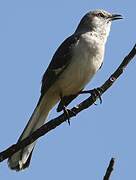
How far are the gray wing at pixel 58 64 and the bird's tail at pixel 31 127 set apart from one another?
0.16 m

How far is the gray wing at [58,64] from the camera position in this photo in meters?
7.25

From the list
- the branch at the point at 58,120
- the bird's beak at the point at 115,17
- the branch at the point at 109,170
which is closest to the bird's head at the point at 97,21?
the bird's beak at the point at 115,17

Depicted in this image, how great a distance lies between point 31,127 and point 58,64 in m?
1.45

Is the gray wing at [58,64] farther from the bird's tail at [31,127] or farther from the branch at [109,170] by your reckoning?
the branch at [109,170]

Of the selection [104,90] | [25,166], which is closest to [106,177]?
[104,90]

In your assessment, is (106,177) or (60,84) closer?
(106,177)

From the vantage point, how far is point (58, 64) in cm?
735

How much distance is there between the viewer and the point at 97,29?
772 centimetres

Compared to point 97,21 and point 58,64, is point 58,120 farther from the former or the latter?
point 97,21

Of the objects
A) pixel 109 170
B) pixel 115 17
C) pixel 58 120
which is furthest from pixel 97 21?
pixel 109 170

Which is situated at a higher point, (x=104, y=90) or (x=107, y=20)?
(x=107, y=20)

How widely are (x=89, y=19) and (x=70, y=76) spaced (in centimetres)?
137

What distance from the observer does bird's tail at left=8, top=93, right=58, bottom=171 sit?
5590 millimetres

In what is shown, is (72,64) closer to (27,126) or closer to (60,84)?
(60,84)
